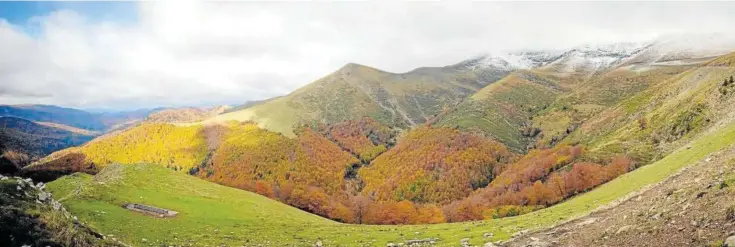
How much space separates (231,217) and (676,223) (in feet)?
164

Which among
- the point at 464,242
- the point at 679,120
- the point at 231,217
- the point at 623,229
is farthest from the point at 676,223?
the point at 679,120

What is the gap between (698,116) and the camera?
79.3m

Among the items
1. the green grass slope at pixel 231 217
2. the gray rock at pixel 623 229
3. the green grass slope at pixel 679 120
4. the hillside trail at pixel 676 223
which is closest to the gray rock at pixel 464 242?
the green grass slope at pixel 231 217

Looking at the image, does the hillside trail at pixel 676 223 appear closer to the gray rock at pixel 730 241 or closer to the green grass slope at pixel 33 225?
the gray rock at pixel 730 241

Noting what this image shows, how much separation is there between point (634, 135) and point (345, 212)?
85.6 metres

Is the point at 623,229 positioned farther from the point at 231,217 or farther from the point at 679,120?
the point at 679,120

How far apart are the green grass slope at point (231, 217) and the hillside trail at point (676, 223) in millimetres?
7859

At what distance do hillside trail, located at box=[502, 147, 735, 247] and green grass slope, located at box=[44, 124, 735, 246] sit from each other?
7859mm

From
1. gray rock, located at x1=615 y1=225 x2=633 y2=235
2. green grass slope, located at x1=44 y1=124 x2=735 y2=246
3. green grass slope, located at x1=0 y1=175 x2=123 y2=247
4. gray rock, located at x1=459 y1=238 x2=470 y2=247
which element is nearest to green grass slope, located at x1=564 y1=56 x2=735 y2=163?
green grass slope, located at x1=44 y1=124 x2=735 y2=246

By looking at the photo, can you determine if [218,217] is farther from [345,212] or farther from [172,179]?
[345,212]

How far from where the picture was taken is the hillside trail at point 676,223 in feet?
59.8

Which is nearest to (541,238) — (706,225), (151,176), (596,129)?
(706,225)

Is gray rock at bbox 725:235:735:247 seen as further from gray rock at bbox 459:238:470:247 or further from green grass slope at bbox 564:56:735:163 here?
green grass slope at bbox 564:56:735:163

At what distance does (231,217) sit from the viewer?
56.7m
